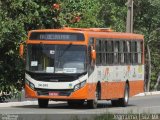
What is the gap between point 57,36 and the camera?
90.7 ft

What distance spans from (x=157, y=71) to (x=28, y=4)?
27148mm

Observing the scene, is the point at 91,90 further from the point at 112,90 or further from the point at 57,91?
the point at 112,90

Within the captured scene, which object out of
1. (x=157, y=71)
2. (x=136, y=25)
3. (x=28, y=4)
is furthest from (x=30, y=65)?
(x=157, y=71)

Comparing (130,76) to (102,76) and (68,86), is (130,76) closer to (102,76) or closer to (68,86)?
(102,76)

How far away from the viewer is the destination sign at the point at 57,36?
1084 inches

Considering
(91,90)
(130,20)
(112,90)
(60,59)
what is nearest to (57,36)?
(60,59)

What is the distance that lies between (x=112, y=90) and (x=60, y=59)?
3.77m

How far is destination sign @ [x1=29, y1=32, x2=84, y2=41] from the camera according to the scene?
1084 inches

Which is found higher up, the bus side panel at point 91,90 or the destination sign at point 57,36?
the destination sign at point 57,36

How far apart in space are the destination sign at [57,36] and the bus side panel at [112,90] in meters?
2.55

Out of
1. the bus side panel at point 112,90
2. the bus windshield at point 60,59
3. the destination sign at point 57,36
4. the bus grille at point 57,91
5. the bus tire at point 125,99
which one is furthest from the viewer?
the bus tire at point 125,99

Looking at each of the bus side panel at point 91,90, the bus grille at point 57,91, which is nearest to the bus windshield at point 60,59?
the bus grille at point 57,91

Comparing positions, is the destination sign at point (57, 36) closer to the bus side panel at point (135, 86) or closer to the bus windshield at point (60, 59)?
the bus windshield at point (60, 59)

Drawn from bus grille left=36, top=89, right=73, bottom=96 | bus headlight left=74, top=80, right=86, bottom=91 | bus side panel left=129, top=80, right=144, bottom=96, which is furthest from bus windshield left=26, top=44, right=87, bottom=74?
bus side panel left=129, top=80, right=144, bottom=96
